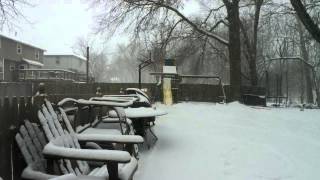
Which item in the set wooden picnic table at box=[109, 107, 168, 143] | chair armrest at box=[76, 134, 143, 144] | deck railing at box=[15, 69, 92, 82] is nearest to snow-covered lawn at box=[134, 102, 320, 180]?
wooden picnic table at box=[109, 107, 168, 143]

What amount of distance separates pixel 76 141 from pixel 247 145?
4.33m

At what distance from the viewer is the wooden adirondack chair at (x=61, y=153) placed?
3.17 metres

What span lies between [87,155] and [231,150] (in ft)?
14.9

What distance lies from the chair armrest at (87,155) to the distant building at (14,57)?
3684 centimetres

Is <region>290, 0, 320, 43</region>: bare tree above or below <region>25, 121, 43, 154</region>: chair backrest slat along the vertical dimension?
above

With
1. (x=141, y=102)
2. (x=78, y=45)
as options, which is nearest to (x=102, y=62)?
(x=78, y=45)

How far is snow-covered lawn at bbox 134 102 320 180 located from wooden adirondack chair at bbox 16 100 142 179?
1.59 meters

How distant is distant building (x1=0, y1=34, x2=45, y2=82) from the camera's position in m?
39.9

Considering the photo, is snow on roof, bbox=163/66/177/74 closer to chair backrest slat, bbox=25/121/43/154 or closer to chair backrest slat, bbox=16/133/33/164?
chair backrest slat, bbox=25/121/43/154

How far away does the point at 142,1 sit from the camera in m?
21.3

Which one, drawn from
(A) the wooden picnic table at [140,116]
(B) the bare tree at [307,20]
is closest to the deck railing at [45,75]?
(B) the bare tree at [307,20]

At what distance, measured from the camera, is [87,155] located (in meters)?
3.18

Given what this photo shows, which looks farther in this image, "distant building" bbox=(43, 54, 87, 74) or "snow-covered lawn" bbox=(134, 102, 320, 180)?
"distant building" bbox=(43, 54, 87, 74)

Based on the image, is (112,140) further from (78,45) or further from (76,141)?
(78,45)
